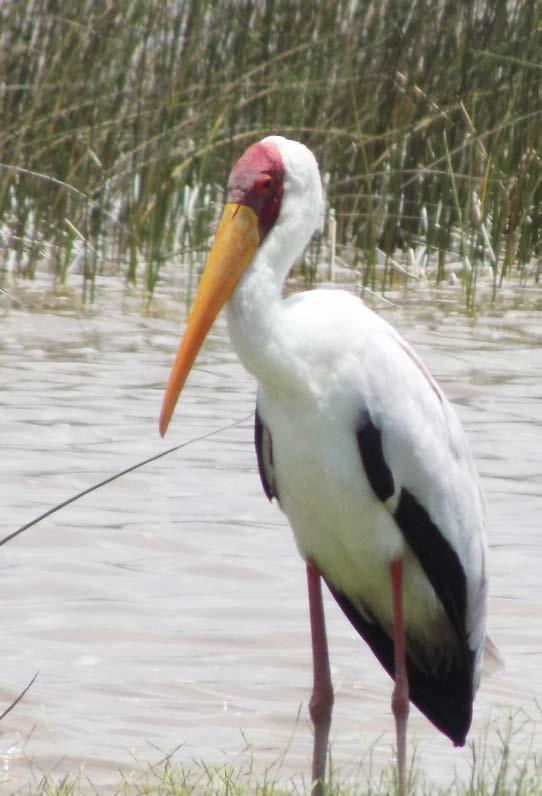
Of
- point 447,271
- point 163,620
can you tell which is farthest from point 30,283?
point 163,620

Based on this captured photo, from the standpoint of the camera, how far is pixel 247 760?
3.63 meters

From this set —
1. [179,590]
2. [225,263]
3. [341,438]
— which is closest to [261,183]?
[225,263]

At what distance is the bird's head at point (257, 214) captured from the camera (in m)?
3.47

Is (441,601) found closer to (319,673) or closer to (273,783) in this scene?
(319,673)

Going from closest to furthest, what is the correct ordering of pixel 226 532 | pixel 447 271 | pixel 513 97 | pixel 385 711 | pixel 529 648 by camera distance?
1. pixel 385 711
2. pixel 529 648
3. pixel 226 532
4. pixel 513 97
5. pixel 447 271

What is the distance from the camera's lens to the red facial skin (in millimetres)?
3473

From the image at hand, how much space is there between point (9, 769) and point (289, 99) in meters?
7.10

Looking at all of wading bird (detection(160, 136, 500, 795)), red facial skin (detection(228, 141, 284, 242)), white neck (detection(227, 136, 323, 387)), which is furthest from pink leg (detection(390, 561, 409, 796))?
red facial skin (detection(228, 141, 284, 242))

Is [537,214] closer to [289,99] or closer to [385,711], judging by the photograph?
[289,99]

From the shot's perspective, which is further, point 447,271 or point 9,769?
point 447,271

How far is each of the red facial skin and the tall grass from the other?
5.80 metres

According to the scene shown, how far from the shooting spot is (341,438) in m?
3.40

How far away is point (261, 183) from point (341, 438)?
1.74 ft

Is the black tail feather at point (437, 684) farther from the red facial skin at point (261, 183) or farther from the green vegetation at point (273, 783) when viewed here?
the red facial skin at point (261, 183)
